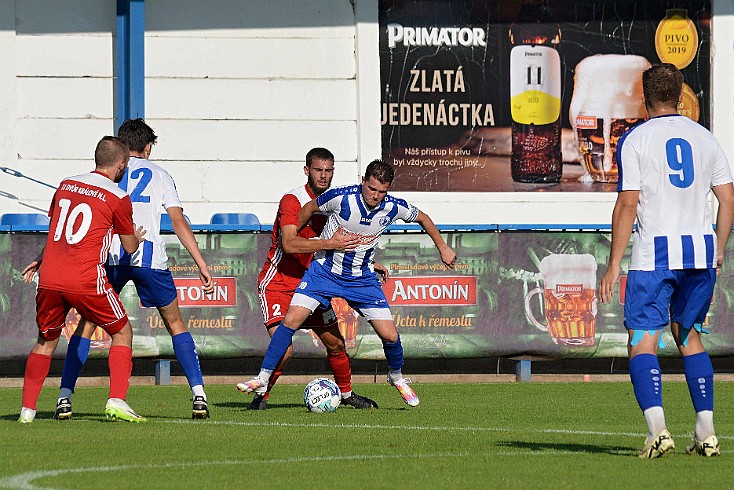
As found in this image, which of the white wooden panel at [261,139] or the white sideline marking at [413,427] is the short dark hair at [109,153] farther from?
the white wooden panel at [261,139]

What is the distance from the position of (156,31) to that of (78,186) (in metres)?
12.9

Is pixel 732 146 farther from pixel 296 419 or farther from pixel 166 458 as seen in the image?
pixel 166 458

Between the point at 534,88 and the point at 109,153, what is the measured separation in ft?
44.2

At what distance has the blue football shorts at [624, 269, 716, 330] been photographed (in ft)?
24.2

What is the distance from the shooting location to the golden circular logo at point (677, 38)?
873 inches

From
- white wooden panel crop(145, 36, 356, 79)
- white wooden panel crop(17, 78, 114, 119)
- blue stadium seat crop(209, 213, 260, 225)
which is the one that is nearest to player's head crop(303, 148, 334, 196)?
blue stadium seat crop(209, 213, 260, 225)

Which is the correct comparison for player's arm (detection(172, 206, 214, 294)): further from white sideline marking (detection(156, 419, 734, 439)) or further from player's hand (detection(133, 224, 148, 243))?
white sideline marking (detection(156, 419, 734, 439))

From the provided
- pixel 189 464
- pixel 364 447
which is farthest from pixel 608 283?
pixel 189 464

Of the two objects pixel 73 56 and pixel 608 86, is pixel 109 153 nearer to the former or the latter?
pixel 73 56

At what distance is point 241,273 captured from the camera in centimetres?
1498

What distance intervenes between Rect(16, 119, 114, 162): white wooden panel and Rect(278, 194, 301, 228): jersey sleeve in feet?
35.5

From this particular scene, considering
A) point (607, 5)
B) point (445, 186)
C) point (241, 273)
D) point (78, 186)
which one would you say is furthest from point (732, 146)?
point (78, 186)

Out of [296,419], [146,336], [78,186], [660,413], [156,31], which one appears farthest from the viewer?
[156,31]

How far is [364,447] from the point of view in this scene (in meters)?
8.00
